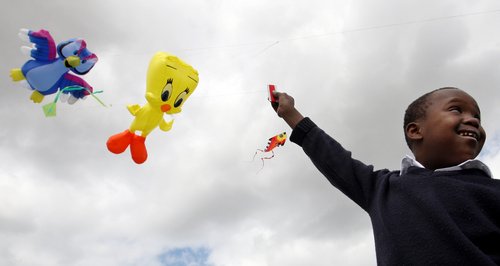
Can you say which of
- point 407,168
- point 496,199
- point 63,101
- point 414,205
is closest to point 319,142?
point 407,168

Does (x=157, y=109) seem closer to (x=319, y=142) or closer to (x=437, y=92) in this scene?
(x=319, y=142)

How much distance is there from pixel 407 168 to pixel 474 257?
60 centimetres

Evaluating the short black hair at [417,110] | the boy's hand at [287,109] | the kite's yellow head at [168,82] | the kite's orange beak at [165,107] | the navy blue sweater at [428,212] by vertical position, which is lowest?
the navy blue sweater at [428,212]

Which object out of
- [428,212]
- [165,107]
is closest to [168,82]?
[165,107]

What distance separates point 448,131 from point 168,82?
10.7 feet

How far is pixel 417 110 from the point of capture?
237cm

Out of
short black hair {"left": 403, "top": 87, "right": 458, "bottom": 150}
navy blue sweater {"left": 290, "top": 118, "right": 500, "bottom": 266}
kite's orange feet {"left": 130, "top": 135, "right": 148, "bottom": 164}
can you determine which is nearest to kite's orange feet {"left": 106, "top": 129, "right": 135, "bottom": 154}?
kite's orange feet {"left": 130, "top": 135, "right": 148, "bottom": 164}

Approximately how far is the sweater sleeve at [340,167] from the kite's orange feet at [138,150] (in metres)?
2.64

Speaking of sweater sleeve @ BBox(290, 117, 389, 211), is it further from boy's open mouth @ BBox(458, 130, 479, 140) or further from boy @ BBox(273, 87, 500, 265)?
boy's open mouth @ BBox(458, 130, 479, 140)

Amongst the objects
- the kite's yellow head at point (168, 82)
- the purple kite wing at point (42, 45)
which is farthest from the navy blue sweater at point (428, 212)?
the purple kite wing at point (42, 45)

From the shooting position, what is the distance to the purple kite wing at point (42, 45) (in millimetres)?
4543

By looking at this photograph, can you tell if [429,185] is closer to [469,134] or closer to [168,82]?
[469,134]

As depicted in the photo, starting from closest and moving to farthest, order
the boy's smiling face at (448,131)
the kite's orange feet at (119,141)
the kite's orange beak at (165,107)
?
1. the boy's smiling face at (448,131)
2. the kite's orange feet at (119,141)
3. the kite's orange beak at (165,107)

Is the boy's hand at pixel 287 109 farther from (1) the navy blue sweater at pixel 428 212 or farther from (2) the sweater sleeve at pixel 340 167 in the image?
(1) the navy blue sweater at pixel 428 212
